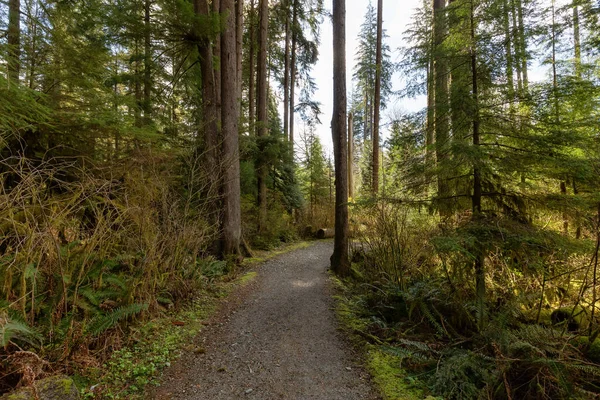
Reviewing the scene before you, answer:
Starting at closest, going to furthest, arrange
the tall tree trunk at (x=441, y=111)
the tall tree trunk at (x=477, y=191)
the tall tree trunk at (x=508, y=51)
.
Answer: the tall tree trunk at (x=477, y=191) → the tall tree trunk at (x=508, y=51) → the tall tree trunk at (x=441, y=111)

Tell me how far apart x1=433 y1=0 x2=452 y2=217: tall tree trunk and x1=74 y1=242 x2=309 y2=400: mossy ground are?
4.16m

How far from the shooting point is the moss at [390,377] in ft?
9.25

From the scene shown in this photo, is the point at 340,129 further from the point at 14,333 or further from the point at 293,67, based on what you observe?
the point at 293,67

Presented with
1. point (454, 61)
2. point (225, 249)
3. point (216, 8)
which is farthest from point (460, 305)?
point (216, 8)

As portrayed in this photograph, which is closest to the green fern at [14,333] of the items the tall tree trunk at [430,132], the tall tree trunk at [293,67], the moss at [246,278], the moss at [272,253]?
the moss at [246,278]

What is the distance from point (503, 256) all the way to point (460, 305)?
1.23 metres

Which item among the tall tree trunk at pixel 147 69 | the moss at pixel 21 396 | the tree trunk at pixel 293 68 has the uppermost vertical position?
the tree trunk at pixel 293 68

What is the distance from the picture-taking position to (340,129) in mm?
6836

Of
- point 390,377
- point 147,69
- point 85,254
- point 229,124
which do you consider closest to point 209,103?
point 229,124

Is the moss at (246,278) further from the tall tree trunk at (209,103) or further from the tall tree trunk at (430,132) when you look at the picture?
the tall tree trunk at (430,132)

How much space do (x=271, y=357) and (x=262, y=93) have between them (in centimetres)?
980

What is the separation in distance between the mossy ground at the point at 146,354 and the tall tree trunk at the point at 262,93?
5.78m

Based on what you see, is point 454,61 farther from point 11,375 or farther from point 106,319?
point 11,375

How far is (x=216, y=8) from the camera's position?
26.3 feet
